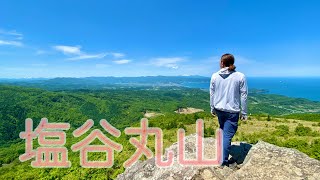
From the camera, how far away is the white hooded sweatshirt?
24.0ft

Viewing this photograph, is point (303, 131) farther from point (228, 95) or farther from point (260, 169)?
point (228, 95)

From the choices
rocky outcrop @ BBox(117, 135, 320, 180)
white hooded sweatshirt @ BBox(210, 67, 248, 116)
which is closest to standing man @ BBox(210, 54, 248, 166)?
white hooded sweatshirt @ BBox(210, 67, 248, 116)

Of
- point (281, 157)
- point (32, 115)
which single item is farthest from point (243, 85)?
point (32, 115)

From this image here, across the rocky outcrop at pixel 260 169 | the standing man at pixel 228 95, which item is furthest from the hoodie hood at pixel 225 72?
the rocky outcrop at pixel 260 169

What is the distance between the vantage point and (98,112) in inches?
7618

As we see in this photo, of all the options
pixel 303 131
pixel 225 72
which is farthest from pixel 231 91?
pixel 303 131

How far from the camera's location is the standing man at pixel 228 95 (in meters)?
7.33

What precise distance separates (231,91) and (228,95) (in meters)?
0.14

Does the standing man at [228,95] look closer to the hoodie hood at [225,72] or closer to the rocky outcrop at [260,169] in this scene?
the hoodie hood at [225,72]

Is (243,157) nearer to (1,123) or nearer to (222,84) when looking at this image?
(222,84)

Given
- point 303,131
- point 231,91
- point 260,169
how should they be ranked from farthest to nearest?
point 303,131 → point 231,91 → point 260,169

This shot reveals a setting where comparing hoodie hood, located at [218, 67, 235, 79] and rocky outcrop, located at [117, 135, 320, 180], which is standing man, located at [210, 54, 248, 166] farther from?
rocky outcrop, located at [117, 135, 320, 180]

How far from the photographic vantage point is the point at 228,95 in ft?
24.3

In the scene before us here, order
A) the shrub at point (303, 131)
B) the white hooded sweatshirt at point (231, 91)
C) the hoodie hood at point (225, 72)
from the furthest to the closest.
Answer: the shrub at point (303, 131), the hoodie hood at point (225, 72), the white hooded sweatshirt at point (231, 91)
